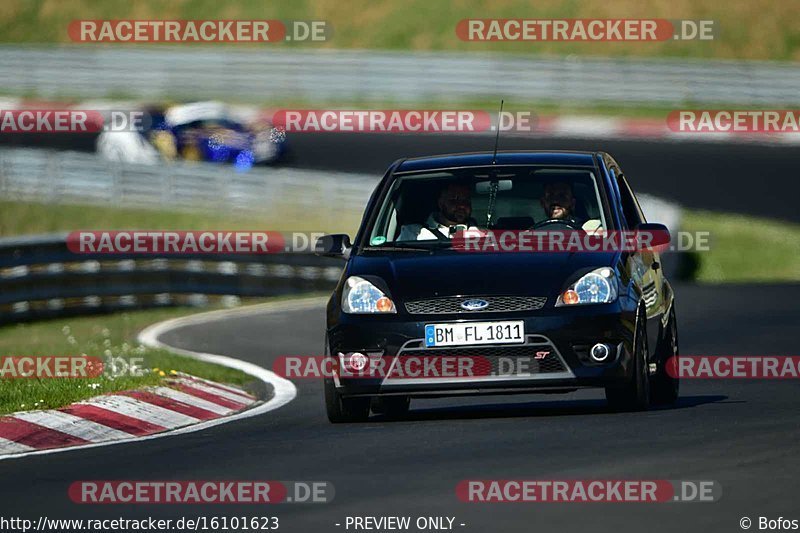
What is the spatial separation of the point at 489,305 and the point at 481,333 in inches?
6.4

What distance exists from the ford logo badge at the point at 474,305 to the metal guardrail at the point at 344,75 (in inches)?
1235

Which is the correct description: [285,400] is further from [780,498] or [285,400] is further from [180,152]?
[180,152]

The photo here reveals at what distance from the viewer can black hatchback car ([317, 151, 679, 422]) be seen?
958cm

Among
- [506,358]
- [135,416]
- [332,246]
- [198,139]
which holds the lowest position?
[135,416]

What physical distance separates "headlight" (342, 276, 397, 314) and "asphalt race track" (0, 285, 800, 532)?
0.63 m

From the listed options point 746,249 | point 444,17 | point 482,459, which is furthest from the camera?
point 444,17

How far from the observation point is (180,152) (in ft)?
117

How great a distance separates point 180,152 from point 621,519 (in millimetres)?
29745

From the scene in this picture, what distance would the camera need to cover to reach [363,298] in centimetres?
988

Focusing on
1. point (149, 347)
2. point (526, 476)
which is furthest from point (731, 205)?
point (526, 476)
